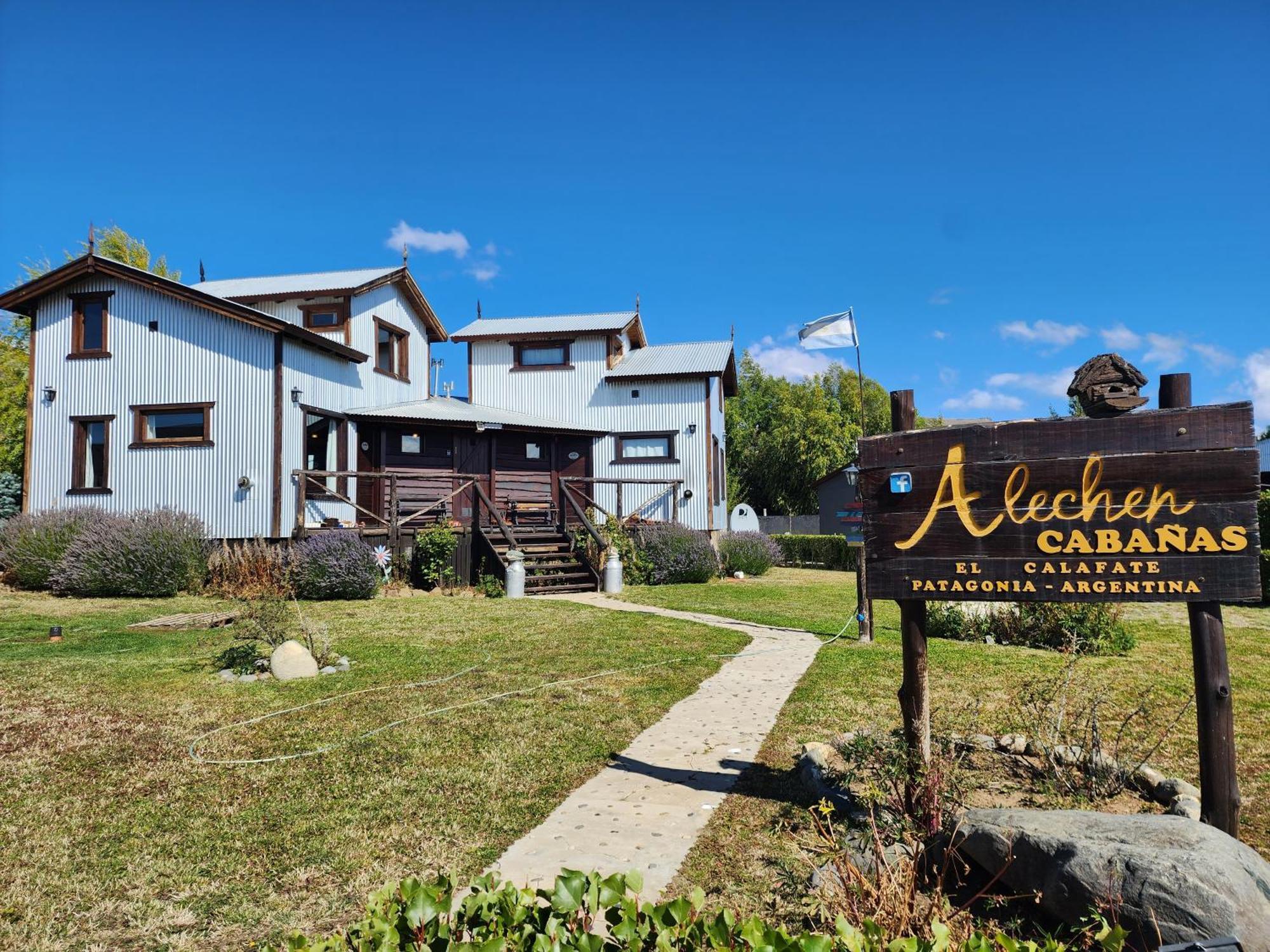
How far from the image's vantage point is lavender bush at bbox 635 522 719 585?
18938 mm

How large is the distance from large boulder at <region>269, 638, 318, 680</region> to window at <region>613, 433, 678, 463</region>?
1620cm

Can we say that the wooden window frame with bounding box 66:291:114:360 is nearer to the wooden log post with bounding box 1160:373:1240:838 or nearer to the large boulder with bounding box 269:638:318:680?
the large boulder with bounding box 269:638:318:680

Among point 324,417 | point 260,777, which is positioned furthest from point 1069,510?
point 324,417

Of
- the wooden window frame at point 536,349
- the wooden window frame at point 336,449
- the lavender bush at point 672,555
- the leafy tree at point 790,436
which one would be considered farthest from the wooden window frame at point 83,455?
the leafy tree at point 790,436

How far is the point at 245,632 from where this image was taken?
9000 mm

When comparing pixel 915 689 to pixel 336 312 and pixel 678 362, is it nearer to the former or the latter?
pixel 336 312

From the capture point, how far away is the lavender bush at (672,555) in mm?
18938

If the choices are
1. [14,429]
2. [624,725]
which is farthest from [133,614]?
[14,429]

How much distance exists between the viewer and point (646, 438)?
2422cm

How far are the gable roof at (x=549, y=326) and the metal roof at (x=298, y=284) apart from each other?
413 cm

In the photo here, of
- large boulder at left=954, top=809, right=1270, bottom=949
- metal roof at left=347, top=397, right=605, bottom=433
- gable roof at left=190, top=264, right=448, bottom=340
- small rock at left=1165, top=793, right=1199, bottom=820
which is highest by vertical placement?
gable roof at left=190, top=264, right=448, bottom=340

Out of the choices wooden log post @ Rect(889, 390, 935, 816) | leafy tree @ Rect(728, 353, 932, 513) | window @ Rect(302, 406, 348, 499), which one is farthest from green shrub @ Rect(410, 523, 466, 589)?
leafy tree @ Rect(728, 353, 932, 513)

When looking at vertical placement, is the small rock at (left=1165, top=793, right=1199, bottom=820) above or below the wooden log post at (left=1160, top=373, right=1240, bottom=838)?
below

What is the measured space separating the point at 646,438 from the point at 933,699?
17520 millimetres
